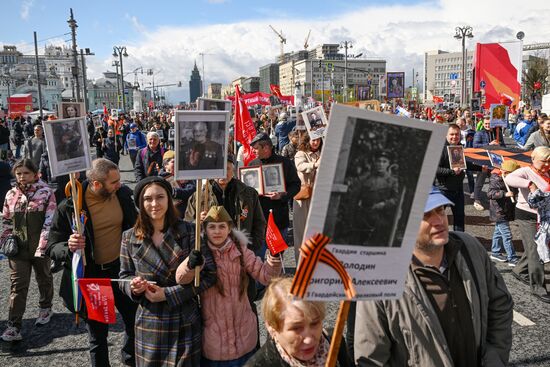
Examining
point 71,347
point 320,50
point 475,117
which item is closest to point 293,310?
point 71,347

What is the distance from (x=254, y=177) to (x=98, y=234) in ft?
7.19

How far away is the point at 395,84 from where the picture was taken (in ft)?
85.2

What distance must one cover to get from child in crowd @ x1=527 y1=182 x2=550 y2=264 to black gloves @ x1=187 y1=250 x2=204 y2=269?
404 cm

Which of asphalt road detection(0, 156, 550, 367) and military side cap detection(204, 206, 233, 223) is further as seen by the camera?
asphalt road detection(0, 156, 550, 367)

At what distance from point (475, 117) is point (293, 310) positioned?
53.3 ft

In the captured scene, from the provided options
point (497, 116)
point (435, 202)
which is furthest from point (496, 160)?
point (497, 116)

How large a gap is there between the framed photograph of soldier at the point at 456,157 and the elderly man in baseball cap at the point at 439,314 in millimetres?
4618

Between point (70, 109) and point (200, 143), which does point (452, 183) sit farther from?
point (70, 109)

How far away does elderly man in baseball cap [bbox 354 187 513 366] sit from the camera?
220 cm

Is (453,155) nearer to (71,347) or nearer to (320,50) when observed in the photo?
(71,347)

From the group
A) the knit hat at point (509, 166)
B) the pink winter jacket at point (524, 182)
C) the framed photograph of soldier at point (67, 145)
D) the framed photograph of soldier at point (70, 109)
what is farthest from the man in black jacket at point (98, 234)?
the knit hat at point (509, 166)

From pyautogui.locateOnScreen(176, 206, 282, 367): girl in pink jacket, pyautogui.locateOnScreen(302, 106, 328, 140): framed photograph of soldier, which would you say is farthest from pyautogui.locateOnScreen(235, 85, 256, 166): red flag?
pyautogui.locateOnScreen(176, 206, 282, 367): girl in pink jacket

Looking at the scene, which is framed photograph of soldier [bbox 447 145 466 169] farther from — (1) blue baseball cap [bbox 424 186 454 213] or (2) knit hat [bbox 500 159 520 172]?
(1) blue baseball cap [bbox 424 186 454 213]

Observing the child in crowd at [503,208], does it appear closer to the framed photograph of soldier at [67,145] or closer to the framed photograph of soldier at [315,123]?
the framed photograph of soldier at [315,123]
